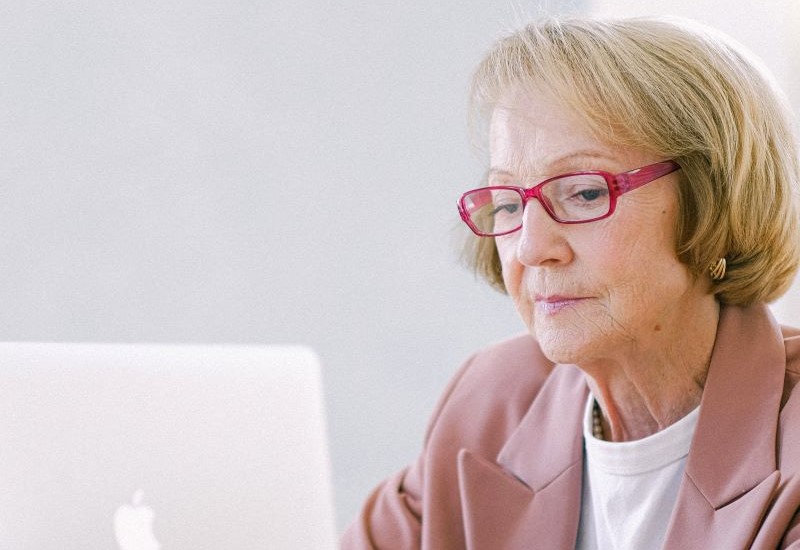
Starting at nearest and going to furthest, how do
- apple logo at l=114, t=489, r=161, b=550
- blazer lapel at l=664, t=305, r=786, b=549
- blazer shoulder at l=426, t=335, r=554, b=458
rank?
apple logo at l=114, t=489, r=161, b=550
blazer lapel at l=664, t=305, r=786, b=549
blazer shoulder at l=426, t=335, r=554, b=458

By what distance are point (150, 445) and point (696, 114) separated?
2.54ft

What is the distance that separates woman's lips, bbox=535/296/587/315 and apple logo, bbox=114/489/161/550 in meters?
0.61

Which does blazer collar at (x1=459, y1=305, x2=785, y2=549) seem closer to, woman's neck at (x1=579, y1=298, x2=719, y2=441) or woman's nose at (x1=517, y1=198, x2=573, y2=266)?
woman's neck at (x1=579, y1=298, x2=719, y2=441)

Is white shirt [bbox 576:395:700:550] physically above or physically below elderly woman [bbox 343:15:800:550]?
below

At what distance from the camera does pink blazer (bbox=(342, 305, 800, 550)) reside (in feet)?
4.38

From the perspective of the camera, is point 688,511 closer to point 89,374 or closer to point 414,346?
point 89,374

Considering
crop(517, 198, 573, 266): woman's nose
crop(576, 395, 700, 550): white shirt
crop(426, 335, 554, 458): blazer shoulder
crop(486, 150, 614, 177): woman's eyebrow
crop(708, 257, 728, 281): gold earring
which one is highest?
crop(486, 150, 614, 177): woman's eyebrow

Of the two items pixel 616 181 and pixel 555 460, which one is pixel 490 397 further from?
pixel 616 181

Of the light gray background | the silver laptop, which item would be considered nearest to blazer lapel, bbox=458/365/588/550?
the silver laptop

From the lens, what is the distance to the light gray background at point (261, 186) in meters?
2.38

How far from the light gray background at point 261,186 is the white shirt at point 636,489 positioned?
105 cm

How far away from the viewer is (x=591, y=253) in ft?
4.58

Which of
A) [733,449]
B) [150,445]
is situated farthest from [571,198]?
[150,445]

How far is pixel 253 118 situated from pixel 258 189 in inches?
6.5
